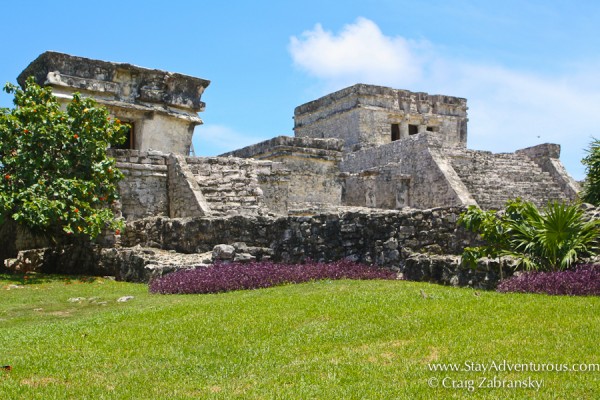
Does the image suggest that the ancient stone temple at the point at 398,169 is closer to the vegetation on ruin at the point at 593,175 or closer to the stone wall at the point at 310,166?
the stone wall at the point at 310,166

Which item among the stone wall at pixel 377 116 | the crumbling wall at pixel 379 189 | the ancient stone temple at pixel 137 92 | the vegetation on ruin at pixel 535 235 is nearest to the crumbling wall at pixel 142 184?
the ancient stone temple at pixel 137 92

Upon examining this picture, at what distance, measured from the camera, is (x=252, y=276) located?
10617 mm

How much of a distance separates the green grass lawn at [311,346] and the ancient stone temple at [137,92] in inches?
428

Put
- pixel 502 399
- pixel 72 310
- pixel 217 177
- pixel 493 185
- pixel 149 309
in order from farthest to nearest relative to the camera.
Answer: pixel 493 185 < pixel 217 177 < pixel 72 310 < pixel 149 309 < pixel 502 399

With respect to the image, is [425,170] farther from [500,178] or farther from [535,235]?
[535,235]

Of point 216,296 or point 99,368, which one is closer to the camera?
point 99,368

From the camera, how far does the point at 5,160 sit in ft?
44.4

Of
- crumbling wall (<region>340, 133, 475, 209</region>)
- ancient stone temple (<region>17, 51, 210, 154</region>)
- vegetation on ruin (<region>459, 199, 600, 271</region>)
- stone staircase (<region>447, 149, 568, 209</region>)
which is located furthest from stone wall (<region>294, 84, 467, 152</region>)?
vegetation on ruin (<region>459, 199, 600, 271</region>)

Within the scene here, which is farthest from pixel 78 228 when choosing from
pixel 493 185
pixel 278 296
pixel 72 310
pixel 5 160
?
pixel 493 185

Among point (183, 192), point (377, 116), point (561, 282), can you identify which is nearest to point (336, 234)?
point (561, 282)

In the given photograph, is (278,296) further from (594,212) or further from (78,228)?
(78,228)

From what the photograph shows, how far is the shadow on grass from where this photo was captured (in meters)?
12.6

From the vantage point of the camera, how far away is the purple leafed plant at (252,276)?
10.4 m

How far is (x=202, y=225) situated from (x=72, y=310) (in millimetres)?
3936
